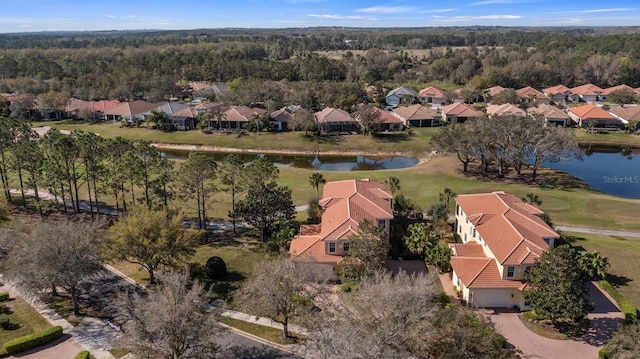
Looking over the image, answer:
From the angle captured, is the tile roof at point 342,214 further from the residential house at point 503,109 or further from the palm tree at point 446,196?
the residential house at point 503,109

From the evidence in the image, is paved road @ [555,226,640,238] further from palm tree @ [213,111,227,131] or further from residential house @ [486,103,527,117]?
palm tree @ [213,111,227,131]

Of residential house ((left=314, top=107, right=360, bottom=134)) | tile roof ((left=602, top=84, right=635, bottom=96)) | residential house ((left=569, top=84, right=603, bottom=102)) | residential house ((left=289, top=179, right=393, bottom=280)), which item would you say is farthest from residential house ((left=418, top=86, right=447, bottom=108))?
residential house ((left=289, top=179, right=393, bottom=280))

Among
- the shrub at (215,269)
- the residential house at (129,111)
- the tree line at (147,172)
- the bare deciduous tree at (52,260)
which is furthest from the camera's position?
the residential house at (129,111)

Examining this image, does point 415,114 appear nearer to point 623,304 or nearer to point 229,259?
point 229,259

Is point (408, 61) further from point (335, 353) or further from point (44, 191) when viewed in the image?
point (335, 353)

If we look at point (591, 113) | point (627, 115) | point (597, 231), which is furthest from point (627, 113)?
point (597, 231)

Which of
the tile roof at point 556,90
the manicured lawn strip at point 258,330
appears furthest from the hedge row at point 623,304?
the tile roof at point 556,90
